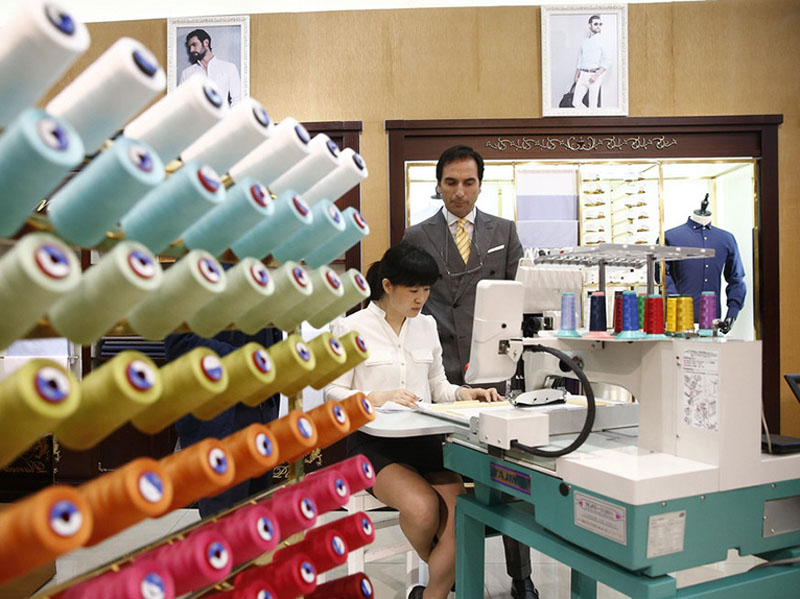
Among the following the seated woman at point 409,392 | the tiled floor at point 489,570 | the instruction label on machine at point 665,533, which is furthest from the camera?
the tiled floor at point 489,570

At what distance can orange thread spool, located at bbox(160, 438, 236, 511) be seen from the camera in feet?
2.32

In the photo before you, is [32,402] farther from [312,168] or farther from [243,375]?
[312,168]

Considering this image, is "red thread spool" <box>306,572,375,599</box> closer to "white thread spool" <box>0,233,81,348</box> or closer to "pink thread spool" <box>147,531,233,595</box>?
"pink thread spool" <box>147,531,233,595</box>

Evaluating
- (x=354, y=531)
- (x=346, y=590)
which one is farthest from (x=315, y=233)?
(x=346, y=590)

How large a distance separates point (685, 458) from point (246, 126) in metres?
1.21

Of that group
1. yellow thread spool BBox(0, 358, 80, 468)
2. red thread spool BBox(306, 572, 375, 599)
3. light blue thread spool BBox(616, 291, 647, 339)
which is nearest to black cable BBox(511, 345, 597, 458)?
light blue thread spool BBox(616, 291, 647, 339)

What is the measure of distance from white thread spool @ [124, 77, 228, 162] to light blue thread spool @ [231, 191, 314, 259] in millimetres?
146

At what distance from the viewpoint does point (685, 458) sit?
1392 mm

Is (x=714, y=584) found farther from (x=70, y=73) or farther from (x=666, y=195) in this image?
(x=70, y=73)

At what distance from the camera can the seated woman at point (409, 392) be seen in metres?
2.03

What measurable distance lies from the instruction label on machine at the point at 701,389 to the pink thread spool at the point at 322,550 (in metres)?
0.88

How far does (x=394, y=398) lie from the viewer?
7.01ft

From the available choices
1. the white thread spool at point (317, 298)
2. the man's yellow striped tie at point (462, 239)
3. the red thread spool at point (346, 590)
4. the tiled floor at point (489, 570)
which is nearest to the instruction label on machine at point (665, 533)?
the red thread spool at point (346, 590)

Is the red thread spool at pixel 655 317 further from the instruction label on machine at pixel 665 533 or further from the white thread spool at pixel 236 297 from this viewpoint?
the white thread spool at pixel 236 297
